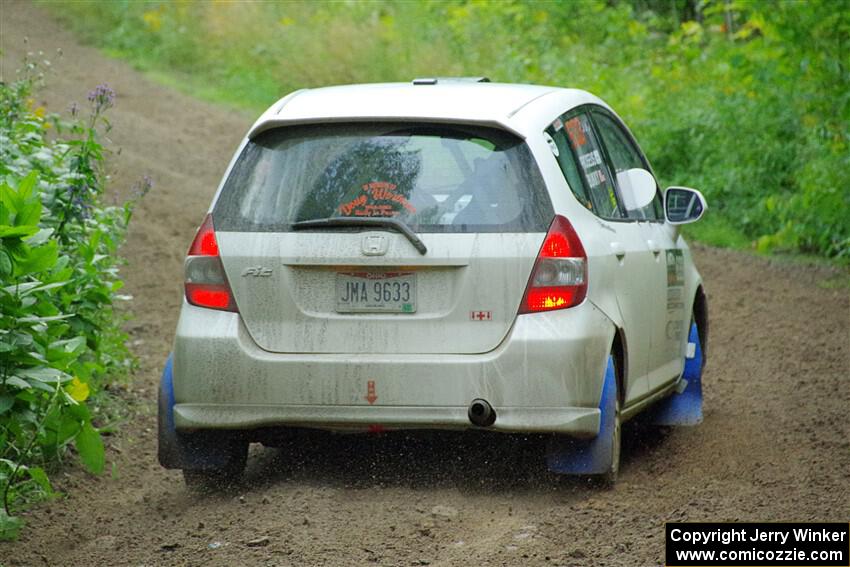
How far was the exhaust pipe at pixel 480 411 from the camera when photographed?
18.8ft

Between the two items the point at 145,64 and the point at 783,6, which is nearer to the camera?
the point at 783,6

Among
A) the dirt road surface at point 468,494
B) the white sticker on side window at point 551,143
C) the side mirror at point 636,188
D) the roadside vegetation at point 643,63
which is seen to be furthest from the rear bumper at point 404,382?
the roadside vegetation at point 643,63

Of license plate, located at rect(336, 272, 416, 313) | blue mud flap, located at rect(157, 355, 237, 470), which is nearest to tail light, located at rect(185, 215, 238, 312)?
blue mud flap, located at rect(157, 355, 237, 470)

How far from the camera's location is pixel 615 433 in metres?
6.08

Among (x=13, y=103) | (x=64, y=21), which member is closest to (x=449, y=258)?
(x=13, y=103)

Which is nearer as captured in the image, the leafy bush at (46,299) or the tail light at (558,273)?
the leafy bush at (46,299)

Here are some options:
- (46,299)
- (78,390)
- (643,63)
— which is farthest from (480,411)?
(643,63)

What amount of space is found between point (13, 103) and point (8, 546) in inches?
112

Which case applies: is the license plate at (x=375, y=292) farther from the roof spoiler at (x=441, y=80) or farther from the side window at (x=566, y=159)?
the roof spoiler at (x=441, y=80)

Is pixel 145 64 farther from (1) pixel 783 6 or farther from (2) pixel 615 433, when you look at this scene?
(2) pixel 615 433

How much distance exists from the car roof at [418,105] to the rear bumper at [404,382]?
2.72ft

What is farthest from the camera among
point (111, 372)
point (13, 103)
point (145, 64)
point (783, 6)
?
point (145, 64)

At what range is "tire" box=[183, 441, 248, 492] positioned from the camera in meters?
6.36

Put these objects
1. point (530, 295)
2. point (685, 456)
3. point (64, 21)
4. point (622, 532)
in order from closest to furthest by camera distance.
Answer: point (622, 532) → point (530, 295) → point (685, 456) → point (64, 21)
